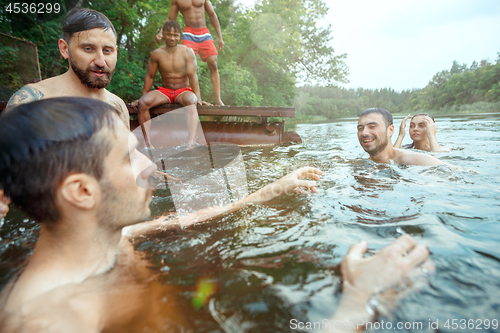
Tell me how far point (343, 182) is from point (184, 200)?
1883 millimetres

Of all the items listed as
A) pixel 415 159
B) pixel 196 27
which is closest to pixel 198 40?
pixel 196 27

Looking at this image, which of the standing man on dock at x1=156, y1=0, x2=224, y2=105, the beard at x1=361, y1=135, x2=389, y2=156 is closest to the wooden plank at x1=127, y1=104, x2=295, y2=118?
the standing man on dock at x1=156, y1=0, x2=224, y2=105

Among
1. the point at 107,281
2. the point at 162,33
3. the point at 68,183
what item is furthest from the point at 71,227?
the point at 162,33

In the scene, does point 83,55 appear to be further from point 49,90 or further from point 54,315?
point 54,315

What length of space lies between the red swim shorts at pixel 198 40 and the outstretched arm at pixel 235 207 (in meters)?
5.45

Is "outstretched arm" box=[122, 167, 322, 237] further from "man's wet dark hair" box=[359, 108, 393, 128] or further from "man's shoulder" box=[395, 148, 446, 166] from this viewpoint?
"man's wet dark hair" box=[359, 108, 393, 128]

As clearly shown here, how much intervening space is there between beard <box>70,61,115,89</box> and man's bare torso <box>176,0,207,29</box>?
457 cm

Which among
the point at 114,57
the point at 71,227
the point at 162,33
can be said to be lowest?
the point at 71,227

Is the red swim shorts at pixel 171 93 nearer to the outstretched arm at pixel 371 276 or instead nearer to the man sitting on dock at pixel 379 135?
the man sitting on dock at pixel 379 135

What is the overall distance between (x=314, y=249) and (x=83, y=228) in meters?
1.23

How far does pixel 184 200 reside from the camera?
105 inches

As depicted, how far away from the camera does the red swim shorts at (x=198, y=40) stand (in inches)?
258

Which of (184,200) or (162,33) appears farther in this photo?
(162,33)

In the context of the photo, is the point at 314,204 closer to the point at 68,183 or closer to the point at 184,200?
the point at 184,200
